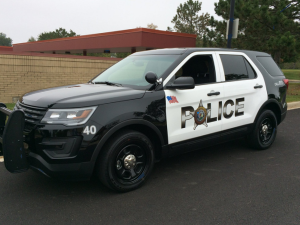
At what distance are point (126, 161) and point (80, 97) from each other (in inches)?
36.9

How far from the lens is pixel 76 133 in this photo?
3.09 m

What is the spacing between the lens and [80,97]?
3.34 metres

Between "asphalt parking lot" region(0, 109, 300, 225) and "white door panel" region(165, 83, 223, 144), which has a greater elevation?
"white door panel" region(165, 83, 223, 144)

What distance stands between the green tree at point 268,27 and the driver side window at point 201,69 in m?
12.1

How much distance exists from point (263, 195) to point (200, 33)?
56196mm

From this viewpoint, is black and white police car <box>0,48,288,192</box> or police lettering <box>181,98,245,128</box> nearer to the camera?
black and white police car <box>0,48,288,192</box>

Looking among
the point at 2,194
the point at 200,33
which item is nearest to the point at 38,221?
the point at 2,194

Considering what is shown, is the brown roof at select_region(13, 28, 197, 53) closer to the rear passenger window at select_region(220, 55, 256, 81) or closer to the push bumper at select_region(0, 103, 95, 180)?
the rear passenger window at select_region(220, 55, 256, 81)

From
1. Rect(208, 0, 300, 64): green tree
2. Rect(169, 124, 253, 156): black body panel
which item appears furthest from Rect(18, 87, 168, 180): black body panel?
Rect(208, 0, 300, 64): green tree

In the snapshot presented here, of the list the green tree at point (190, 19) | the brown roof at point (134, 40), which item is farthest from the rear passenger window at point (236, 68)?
the green tree at point (190, 19)

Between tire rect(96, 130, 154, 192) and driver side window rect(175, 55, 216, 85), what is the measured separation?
1.38 m

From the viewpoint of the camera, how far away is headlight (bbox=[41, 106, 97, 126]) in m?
3.11

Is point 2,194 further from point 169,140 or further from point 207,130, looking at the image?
point 207,130

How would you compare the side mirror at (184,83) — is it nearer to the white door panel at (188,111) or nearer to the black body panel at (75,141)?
the white door panel at (188,111)
